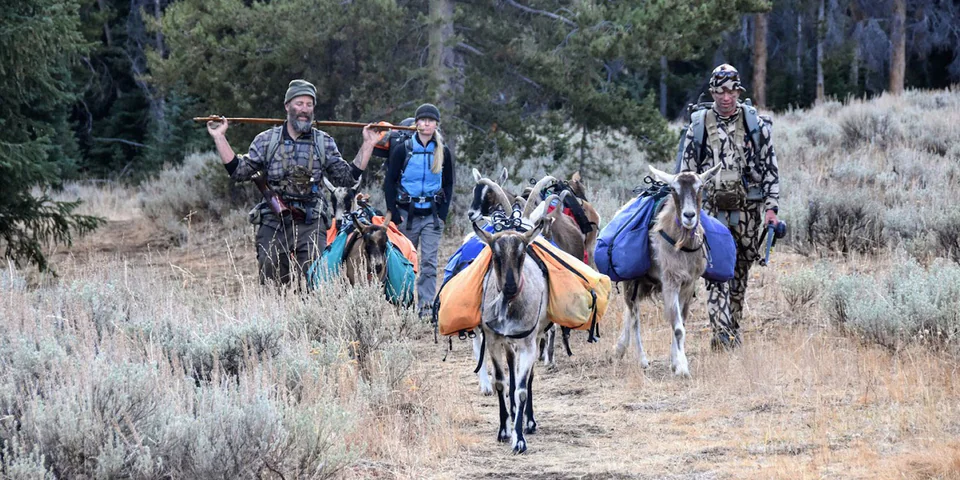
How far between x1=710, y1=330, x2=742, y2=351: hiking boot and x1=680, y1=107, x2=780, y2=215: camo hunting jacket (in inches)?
47.1

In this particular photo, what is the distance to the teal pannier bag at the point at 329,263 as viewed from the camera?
10.8 metres

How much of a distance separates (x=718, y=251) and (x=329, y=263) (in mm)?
4069

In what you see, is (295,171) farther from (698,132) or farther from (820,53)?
(820,53)

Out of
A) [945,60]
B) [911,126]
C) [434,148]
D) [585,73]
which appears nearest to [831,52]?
[945,60]

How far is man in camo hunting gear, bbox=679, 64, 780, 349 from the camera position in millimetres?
10328

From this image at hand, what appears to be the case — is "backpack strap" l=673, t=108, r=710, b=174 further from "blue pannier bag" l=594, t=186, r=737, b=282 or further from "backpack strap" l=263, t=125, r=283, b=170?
"backpack strap" l=263, t=125, r=283, b=170

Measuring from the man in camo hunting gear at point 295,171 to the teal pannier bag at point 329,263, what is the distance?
0.15 meters

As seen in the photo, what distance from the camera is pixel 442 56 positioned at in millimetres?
18531

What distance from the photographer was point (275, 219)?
11055mm

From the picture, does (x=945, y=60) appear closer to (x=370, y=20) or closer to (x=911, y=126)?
(x=911, y=126)

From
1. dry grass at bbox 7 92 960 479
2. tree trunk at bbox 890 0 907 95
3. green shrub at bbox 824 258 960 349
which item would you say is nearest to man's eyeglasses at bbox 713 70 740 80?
green shrub at bbox 824 258 960 349

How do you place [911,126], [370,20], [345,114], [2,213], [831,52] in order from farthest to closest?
[831,52], [911,126], [345,114], [370,20], [2,213]

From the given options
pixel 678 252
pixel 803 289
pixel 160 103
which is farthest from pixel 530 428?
pixel 160 103

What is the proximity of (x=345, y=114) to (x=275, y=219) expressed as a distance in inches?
336
